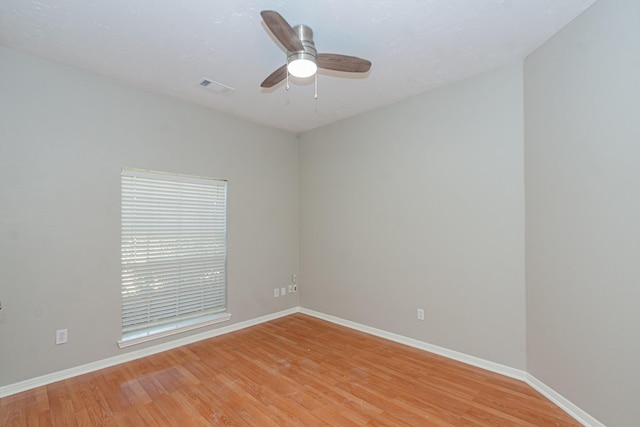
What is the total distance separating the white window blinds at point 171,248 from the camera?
320 cm

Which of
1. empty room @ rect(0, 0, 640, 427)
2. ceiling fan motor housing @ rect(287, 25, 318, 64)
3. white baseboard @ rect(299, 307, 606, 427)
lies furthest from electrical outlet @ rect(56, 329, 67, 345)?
ceiling fan motor housing @ rect(287, 25, 318, 64)

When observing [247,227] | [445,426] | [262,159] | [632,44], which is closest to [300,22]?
[632,44]

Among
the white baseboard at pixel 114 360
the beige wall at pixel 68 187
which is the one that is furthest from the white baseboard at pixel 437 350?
the beige wall at pixel 68 187

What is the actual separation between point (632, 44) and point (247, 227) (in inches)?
155

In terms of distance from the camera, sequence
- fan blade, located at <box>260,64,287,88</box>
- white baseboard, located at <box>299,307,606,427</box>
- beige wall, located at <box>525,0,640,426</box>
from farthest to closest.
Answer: fan blade, located at <box>260,64,287,88</box>
white baseboard, located at <box>299,307,606,427</box>
beige wall, located at <box>525,0,640,426</box>

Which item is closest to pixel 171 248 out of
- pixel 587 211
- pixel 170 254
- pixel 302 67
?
pixel 170 254

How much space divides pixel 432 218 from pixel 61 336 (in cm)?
374

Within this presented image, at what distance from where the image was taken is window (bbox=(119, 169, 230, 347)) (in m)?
3.19

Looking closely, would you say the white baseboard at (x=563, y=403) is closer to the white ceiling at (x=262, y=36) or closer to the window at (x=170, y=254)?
the white ceiling at (x=262, y=36)

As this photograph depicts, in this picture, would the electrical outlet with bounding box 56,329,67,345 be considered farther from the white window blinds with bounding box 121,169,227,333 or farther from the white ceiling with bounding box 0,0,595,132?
the white ceiling with bounding box 0,0,595,132

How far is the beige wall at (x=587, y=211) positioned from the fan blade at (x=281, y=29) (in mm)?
1972

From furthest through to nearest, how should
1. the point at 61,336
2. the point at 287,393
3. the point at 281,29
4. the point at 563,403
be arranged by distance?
the point at 61,336 < the point at 287,393 < the point at 563,403 < the point at 281,29

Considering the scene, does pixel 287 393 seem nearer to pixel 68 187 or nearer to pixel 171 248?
pixel 171 248

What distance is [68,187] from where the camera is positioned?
2795mm
